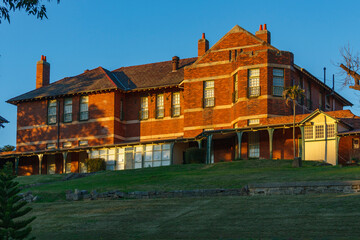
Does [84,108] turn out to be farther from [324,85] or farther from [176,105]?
[324,85]

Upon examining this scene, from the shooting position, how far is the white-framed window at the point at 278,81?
151 feet

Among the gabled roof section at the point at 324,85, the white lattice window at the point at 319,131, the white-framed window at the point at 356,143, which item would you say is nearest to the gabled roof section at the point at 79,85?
the gabled roof section at the point at 324,85

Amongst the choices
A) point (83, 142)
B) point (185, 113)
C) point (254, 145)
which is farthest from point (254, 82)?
point (83, 142)

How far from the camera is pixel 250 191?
1090 inches

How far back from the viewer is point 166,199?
1097 inches

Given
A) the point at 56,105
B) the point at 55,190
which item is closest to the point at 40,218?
the point at 55,190

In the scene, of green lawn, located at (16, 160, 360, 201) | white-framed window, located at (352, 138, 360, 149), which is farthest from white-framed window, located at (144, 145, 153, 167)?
white-framed window, located at (352, 138, 360, 149)

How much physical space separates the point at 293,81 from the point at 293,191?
21593mm

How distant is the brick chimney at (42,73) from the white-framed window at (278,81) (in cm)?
2383

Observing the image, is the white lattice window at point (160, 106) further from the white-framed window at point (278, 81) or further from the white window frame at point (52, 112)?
the white-framed window at point (278, 81)

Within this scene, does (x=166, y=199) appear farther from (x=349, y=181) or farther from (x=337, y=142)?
(x=337, y=142)

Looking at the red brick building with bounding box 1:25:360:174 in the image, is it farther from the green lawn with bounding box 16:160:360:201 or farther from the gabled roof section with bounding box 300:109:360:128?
the green lawn with bounding box 16:160:360:201

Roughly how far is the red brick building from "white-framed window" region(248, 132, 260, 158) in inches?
2.9

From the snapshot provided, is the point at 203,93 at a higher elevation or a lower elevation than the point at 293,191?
higher
